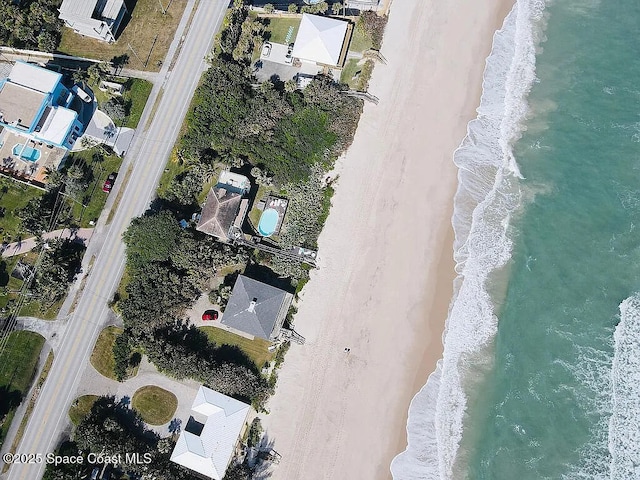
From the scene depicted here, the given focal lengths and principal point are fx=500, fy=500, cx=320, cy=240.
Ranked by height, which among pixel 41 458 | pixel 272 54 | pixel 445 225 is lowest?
pixel 41 458

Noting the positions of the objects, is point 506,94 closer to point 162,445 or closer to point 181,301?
point 181,301

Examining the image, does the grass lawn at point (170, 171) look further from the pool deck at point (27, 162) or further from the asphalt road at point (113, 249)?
the pool deck at point (27, 162)

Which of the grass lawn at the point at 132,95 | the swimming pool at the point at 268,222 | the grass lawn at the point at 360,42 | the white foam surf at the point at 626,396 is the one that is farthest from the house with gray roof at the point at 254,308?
the white foam surf at the point at 626,396

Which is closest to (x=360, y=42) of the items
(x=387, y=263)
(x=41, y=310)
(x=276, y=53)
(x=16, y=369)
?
(x=276, y=53)

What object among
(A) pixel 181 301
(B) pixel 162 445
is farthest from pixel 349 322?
(B) pixel 162 445

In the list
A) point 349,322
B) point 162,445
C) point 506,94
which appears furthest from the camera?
point 506,94

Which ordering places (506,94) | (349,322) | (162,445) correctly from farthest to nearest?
1. (506,94)
2. (349,322)
3. (162,445)

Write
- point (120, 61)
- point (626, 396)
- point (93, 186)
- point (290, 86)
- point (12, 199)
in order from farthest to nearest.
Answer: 1. point (120, 61)
2. point (290, 86)
3. point (93, 186)
4. point (12, 199)
5. point (626, 396)

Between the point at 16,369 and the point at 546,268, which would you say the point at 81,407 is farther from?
the point at 546,268
